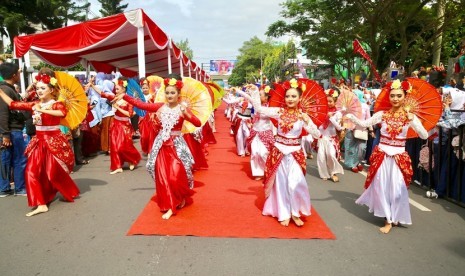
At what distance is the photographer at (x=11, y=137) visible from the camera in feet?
17.8

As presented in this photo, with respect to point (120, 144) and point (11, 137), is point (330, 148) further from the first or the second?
point (11, 137)

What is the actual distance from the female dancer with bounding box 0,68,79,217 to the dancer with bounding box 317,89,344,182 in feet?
14.9

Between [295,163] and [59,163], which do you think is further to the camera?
[59,163]

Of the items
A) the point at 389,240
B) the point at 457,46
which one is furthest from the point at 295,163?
the point at 457,46

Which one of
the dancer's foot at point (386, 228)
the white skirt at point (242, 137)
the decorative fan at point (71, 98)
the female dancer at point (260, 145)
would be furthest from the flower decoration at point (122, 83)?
the dancer's foot at point (386, 228)

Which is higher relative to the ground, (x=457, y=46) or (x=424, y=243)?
(x=457, y=46)

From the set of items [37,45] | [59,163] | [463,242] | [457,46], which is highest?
[457,46]

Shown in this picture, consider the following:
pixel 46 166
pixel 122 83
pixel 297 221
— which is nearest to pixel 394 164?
pixel 297 221

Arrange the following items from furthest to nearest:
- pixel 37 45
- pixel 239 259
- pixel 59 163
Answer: pixel 37 45 < pixel 59 163 < pixel 239 259

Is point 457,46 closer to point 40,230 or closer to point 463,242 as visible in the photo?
point 463,242

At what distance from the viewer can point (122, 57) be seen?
15.8m

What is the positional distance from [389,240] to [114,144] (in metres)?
5.34

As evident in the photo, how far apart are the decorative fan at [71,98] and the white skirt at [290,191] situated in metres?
3.00

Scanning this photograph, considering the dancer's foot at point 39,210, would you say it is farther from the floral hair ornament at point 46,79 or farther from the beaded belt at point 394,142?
the beaded belt at point 394,142
